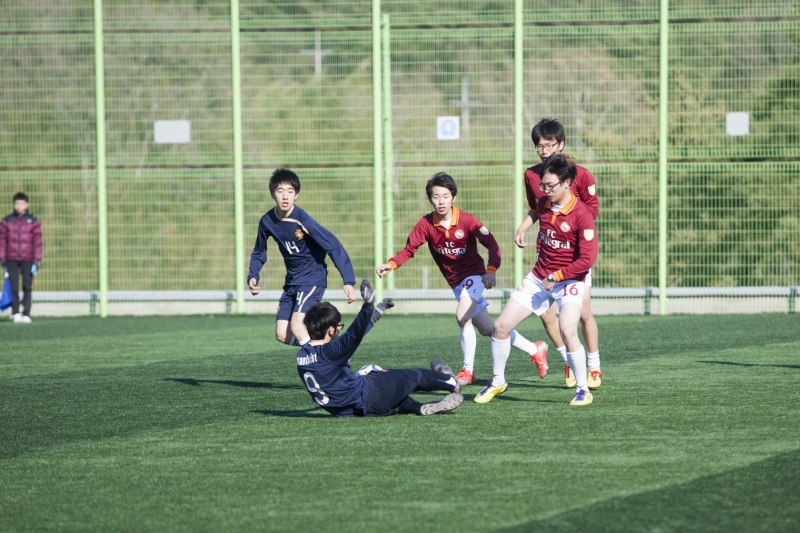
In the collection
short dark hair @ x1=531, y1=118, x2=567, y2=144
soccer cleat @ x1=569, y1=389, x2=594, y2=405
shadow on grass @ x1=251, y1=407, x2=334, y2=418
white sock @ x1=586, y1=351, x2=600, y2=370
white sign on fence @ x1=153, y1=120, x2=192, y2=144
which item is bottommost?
shadow on grass @ x1=251, y1=407, x2=334, y2=418

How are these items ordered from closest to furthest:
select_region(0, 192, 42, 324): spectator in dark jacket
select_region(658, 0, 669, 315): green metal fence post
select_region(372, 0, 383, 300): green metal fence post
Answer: select_region(0, 192, 42, 324): spectator in dark jacket → select_region(658, 0, 669, 315): green metal fence post → select_region(372, 0, 383, 300): green metal fence post

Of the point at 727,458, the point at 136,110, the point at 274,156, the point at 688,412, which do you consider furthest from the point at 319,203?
the point at 727,458

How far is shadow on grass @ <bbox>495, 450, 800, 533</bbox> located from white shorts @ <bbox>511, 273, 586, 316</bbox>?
2.74 meters

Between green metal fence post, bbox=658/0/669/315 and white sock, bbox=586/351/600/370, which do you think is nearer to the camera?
white sock, bbox=586/351/600/370

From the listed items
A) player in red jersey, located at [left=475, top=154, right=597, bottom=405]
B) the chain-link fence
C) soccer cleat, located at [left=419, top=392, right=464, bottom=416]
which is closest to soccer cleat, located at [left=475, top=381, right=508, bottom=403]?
player in red jersey, located at [left=475, top=154, right=597, bottom=405]

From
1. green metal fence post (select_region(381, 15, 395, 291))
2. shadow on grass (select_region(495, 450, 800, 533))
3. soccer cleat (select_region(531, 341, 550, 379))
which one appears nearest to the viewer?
shadow on grass (select_region(495, 450, 800, 533))

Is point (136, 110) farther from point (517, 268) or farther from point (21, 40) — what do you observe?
point (517, 268)

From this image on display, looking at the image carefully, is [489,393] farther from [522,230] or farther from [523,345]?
[522,230]

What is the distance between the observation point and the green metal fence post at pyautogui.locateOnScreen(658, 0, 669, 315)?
718 inches

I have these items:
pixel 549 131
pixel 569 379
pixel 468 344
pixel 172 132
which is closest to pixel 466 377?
pixel 468 344

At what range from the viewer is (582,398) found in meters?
7.55

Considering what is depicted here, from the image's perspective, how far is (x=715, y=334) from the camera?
13.5 metres

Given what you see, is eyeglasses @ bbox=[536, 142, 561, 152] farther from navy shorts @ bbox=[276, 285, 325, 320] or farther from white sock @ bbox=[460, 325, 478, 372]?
navy shorts @ bbox=[276, 285, 325, 320]

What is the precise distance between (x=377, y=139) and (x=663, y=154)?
16.4ft
